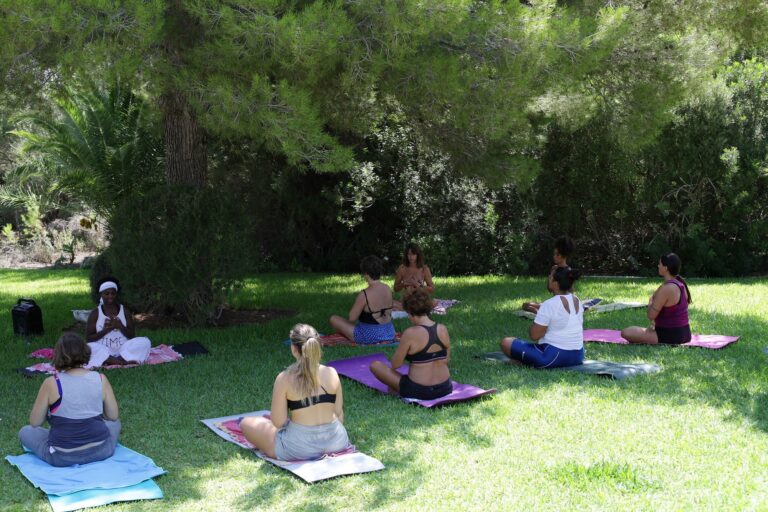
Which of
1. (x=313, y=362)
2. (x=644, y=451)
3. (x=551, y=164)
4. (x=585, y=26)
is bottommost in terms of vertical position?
(x=644, y=451)

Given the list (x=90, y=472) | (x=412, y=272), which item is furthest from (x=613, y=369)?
(x=90, y=472)

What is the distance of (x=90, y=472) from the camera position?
5.25 meters

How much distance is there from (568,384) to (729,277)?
9788 mm

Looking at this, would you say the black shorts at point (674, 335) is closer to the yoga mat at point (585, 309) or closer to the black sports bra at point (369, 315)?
the yoga mat at point (585, 309)

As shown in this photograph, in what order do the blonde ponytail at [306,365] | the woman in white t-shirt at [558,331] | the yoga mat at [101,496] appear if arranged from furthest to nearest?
the woman in white t-shirt at [558,331], the blonde ponytail at [306,365], the yoga mat at [101,496]

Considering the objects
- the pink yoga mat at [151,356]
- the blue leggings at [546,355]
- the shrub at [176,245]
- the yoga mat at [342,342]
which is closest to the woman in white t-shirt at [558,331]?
the blue leggings at [546,355]

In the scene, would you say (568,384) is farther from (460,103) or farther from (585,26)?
(585,26)

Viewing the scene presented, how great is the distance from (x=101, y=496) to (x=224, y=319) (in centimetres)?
678

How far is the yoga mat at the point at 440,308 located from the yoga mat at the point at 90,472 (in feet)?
19.5

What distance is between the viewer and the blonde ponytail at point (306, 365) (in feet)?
17.4

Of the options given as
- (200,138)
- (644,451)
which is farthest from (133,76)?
(644,451)

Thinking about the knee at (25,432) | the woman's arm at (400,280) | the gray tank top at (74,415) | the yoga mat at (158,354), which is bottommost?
the yoga mat at (158,354)

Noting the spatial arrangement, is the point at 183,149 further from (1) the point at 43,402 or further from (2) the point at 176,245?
(1) the point at 43,402

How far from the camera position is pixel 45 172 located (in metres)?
18.9
